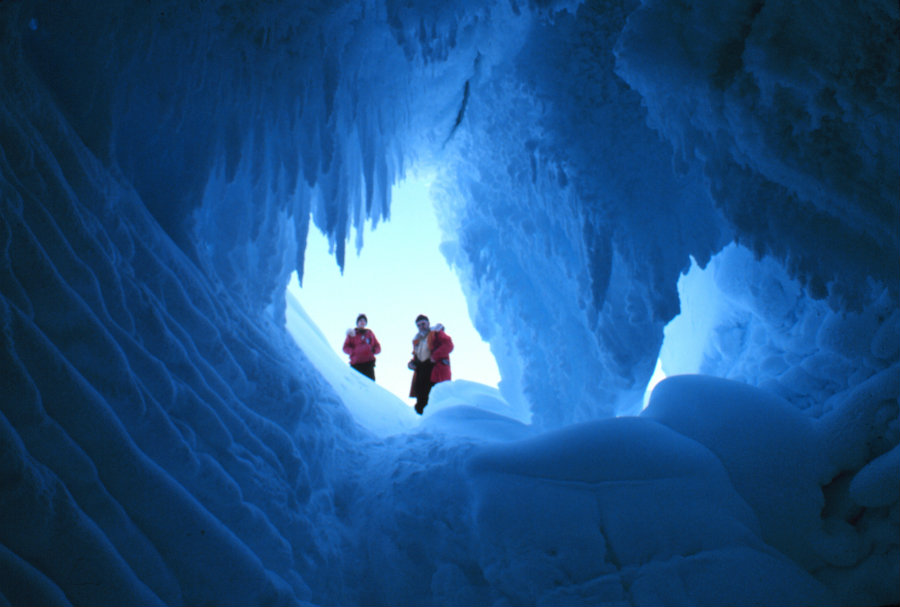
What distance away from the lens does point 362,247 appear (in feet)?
17.4

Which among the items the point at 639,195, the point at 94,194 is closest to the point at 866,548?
the point at 639,195

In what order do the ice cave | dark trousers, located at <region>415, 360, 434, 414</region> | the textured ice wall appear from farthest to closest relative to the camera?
dark trousers, located at <region>415, 360, 434, 414</region>
the textured ice wall
the ice cave

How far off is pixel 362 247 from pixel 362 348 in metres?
2.97

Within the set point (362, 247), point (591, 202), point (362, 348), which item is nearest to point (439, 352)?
point (362, 348)

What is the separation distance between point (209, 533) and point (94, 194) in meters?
2.12

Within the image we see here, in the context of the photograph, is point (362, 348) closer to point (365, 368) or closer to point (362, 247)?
point (365, 368)

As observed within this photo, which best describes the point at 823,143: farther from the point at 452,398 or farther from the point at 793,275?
the point at 452,398

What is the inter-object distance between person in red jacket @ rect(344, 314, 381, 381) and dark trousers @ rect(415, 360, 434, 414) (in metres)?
0.92

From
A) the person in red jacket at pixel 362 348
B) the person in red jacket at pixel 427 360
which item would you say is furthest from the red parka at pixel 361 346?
the person in red jacket at pixel 427 360

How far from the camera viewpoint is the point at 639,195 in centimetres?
482

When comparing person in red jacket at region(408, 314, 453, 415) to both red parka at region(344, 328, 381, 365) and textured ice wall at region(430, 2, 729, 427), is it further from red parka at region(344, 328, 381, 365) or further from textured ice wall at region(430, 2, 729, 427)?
textured ice wall at region(430, 2, 729, 427)

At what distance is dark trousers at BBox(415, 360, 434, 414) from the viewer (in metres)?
7.39

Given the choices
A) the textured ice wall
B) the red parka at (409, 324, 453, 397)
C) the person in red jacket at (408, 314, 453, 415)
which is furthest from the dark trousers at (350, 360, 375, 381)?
the textured ice wall

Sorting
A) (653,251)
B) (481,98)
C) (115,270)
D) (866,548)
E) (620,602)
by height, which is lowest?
(620,602)
